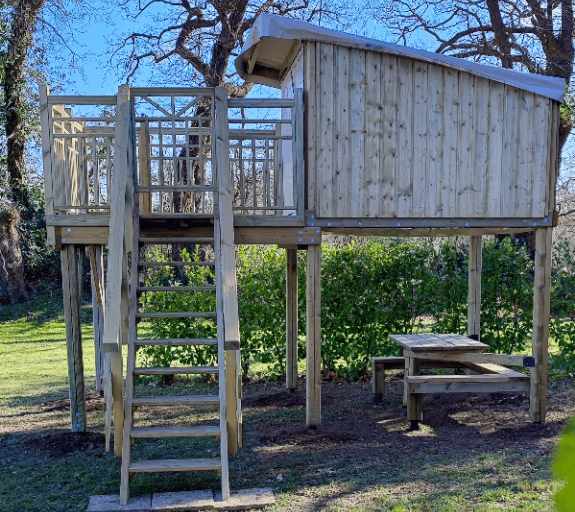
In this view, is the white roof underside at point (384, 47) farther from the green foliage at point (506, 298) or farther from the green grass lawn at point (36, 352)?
the green grass lawn at point (36, 352)

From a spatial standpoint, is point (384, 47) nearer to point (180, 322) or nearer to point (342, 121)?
point (342, 121)

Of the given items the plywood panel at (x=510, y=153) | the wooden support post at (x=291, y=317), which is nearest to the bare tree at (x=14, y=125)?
the wooden support post at (x=291, y=317)

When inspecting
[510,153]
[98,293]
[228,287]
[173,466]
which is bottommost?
[173,466]

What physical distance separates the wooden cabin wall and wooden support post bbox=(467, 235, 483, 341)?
191cm

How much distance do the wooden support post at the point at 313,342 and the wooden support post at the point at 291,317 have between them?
6.61 ft

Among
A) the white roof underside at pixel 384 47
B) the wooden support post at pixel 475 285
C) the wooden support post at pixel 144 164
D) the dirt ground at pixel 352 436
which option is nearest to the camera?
the dirt ground at pixel 352 436

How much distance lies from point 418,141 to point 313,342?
2537mm

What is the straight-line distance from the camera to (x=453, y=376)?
683 centimetres

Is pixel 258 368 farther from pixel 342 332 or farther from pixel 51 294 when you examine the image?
pixel 51 294

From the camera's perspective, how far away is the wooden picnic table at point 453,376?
6.62 m

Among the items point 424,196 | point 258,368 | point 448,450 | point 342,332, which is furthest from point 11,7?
point 448,450

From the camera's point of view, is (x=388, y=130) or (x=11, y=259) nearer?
(x=388, y=130)

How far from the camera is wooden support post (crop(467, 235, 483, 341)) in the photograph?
901 cm

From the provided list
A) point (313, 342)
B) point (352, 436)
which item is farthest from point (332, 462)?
point (313, 342)
